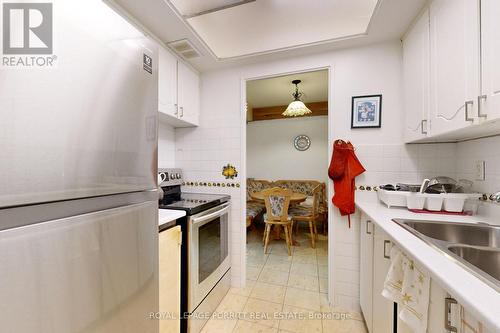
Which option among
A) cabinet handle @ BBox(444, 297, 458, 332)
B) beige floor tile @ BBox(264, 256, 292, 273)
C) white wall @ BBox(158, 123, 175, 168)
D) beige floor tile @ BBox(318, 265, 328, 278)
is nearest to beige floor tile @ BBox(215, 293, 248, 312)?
beige floor tile @ BBox(264, 256, 292, 273)

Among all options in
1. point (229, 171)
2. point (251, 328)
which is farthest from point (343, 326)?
point (229, 171)

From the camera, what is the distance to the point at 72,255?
564mm

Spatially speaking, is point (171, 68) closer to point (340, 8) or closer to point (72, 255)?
point (340, 8)

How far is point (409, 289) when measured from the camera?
2.75ft

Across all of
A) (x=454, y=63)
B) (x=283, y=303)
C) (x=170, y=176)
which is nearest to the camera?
(x=454, y=63)

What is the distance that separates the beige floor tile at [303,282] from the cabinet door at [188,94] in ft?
6.43

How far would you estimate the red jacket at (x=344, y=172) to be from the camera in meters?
1.77

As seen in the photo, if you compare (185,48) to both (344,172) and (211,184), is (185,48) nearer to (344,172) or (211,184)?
(211,184)

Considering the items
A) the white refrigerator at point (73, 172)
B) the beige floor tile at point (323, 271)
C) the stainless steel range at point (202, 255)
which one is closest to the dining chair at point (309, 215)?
the beige floor tile at point (323, 271)

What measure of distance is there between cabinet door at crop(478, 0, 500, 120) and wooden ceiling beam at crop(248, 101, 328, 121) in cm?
334

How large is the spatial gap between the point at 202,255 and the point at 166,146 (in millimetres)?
1208

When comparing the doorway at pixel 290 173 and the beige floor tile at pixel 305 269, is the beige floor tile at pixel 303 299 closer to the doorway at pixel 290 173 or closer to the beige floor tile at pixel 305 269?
the doorway at pixel 290 173

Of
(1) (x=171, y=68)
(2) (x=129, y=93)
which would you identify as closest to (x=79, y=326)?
(2) (x=129, y=93)

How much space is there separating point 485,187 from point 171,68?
2.45 m
